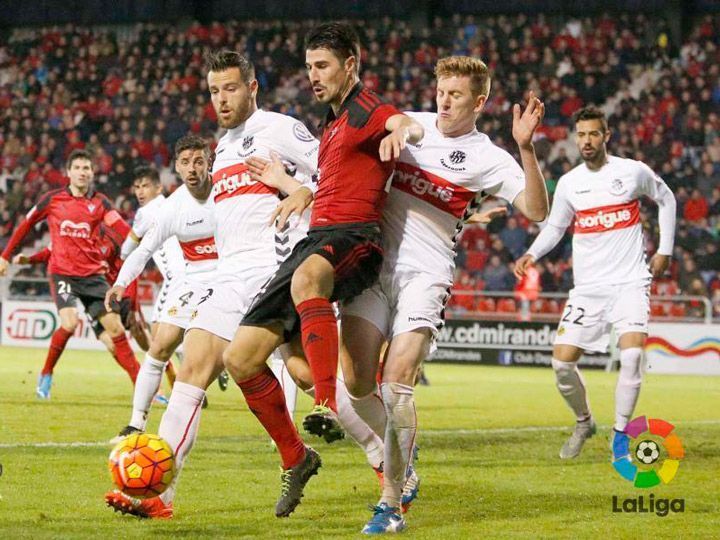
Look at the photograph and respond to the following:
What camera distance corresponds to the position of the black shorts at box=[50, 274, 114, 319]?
44.3 ft

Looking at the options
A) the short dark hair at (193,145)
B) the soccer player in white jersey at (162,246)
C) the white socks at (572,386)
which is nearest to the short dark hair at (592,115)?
the white socks at (572,386)

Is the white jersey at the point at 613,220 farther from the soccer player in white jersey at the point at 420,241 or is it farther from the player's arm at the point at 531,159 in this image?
the player's arm at the point at 531,159

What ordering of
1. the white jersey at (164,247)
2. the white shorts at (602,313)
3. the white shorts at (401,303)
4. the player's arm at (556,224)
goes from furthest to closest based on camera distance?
the white jersey at (164,247), the player's arm at (556,224), the white shorts at (602,313), the white shorts at (401,303)

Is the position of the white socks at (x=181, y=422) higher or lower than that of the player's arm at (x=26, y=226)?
higher

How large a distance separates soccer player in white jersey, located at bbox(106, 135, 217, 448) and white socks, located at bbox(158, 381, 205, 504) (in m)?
2.61

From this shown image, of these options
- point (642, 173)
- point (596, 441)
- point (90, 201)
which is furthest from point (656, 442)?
point (90, 201)

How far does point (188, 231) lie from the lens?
9500mm

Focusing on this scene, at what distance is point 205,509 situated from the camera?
662 cm

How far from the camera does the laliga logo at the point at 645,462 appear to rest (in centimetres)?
701

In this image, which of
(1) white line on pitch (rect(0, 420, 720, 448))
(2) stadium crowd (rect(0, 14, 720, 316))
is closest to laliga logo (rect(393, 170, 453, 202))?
(1) white line on pitch (rect(0, 420, 720, 448))

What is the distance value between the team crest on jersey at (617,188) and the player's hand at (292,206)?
4.27 meters

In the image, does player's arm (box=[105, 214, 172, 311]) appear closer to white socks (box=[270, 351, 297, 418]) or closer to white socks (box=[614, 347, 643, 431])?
white socks (box=[270, 351, 297, 418])

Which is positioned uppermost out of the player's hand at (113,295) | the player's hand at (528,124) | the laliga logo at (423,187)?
the player's hand at (528,124)

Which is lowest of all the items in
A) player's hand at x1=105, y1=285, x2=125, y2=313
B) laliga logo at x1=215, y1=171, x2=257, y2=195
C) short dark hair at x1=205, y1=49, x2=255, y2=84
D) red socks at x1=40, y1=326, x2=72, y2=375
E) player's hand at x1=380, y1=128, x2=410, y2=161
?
red socks at x1=40, y1=326, x2=72, y2=375
